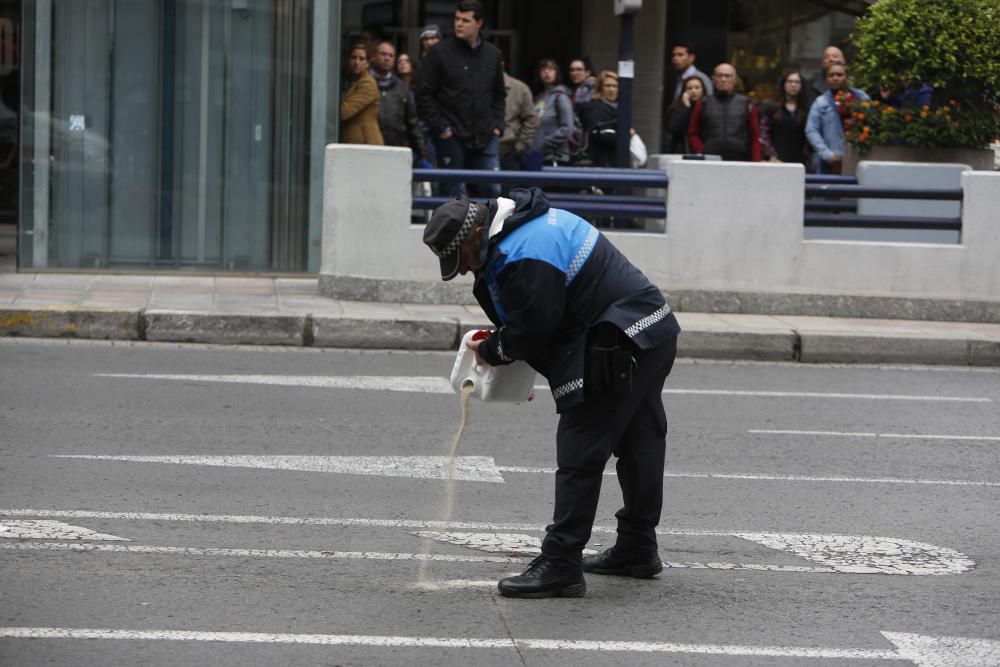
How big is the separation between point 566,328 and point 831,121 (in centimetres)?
1014

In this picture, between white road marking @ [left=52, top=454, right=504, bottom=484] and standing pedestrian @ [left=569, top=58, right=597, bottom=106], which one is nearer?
white road marking @ [left=52, top=454, right=504, bottom=484]

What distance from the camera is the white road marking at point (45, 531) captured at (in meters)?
6.07

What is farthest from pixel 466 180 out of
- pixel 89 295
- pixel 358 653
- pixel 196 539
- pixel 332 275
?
pixel 358 653

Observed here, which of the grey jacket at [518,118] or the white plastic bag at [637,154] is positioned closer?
the grey jacket at [518,118]

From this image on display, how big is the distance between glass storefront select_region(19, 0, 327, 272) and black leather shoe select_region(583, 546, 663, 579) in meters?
8.69

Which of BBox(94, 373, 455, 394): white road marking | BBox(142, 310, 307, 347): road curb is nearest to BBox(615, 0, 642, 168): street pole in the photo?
BBox(142, 310, 307, 347): road curb

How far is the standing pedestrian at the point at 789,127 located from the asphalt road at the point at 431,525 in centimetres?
538

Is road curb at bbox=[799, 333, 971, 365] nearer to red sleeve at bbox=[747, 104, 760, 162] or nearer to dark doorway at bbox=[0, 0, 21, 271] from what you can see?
red sleeve at bbox=[747, 104, 760, 162]

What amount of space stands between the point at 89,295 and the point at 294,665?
8111 mm

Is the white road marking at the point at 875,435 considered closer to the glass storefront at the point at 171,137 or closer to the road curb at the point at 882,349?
the road curb at the point at 882,349

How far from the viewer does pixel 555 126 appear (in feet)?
50.3

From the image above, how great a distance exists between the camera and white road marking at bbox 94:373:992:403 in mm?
9836

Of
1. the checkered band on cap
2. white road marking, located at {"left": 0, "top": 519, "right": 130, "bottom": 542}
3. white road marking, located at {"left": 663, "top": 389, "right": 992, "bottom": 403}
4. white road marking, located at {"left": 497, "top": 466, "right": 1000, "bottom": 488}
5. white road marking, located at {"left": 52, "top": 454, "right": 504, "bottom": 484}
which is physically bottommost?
white road marking, located at {"left": 0, "top": 519, "right": 130, "bottom": 542}

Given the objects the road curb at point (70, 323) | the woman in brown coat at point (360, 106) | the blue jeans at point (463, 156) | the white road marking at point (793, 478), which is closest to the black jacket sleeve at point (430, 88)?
the blue jeans at point (463, 156)
